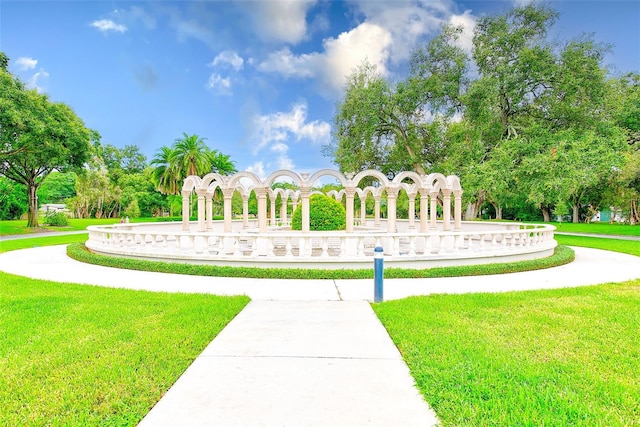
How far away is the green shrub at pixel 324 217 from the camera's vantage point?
17094mm

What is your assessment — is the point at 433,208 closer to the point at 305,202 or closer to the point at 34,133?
the point at 305,202

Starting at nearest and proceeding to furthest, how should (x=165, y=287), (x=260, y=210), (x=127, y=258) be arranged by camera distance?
(x=165, y=287) < (x=127, y=258) < (x=260, y=210)

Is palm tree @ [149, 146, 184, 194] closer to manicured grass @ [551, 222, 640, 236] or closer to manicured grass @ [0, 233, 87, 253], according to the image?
manicured grass @ [0, 233, 87, 253]

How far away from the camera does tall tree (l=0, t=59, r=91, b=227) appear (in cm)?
2141

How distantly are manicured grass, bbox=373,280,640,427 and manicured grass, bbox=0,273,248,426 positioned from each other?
267cm

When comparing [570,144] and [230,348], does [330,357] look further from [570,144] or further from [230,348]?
[570,144]

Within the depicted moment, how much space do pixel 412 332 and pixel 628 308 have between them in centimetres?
428

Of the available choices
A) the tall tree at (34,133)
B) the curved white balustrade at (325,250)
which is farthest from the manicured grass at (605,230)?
the tall tree at (34,133)

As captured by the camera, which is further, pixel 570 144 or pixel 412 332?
pixel 570 144

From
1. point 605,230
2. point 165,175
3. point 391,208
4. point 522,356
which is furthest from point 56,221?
point 605,230

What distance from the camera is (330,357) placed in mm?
4199

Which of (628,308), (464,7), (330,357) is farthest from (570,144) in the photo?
(330,357)

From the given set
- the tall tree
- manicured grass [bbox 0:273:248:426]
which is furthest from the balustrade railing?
the tall tree

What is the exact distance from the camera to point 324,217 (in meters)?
17.1
